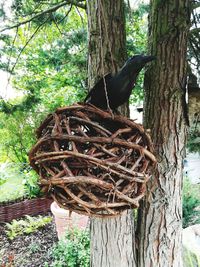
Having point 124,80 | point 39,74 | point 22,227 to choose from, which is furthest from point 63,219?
point 39,74

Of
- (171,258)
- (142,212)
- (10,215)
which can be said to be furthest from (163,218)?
(10,215)

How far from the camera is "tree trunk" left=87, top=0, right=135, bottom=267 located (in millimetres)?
1131

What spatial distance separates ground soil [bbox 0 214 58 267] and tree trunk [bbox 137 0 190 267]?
1608 millimetres

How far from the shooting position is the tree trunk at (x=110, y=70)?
1.13 meters

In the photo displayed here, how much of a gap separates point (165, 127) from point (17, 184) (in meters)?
3.51

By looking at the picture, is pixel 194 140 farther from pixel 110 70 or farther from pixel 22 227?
pixel 22 227

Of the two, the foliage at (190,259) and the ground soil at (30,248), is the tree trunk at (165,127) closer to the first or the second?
the foliage at (190,259)

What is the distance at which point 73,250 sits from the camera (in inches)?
90.9

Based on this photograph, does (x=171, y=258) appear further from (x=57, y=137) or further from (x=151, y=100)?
(x=57, y=137)

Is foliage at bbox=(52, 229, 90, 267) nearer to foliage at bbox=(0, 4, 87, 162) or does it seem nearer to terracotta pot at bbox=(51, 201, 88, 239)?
terracotta pot at bbox=(51, 201, 88, 239)

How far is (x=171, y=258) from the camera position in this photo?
1.20 meters

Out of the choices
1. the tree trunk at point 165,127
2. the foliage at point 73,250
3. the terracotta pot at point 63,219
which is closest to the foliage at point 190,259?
the tree trunk at point 165,127

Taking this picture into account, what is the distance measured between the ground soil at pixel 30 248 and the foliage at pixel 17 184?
50 cm

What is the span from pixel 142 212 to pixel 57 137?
2.29ft
